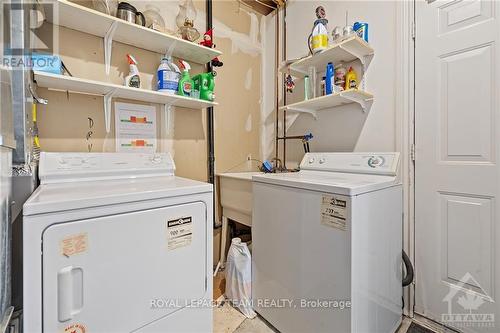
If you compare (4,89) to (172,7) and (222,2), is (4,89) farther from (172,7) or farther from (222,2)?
(222,2)

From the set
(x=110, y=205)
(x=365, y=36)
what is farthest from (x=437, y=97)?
(x=110, y=205)

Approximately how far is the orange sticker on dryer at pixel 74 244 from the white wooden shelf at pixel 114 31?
1.25 m

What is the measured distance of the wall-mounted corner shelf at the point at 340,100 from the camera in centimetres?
179

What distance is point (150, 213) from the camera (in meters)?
1.10

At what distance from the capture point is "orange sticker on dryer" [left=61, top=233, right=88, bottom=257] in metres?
0.90

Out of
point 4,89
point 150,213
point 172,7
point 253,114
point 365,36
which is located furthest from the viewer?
point 253,114

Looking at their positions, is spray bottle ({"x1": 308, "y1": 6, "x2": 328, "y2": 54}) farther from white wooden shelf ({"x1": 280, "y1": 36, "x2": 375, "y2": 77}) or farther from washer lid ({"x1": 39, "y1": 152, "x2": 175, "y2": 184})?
washer lid ({"x1": 39, "y1": 152, "x2": 175, "y2": 184})

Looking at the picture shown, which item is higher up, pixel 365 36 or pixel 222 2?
pixel 222 2

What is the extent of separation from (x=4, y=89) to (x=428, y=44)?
226cm

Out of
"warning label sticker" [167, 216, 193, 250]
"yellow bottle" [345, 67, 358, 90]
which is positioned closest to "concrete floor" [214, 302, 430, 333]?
"warning label sticker" [167, 216, 193, 250]

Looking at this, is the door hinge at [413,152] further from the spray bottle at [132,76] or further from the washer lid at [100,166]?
the spray bottle at [132,76]

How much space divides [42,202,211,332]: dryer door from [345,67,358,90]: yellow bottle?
4.80 ft

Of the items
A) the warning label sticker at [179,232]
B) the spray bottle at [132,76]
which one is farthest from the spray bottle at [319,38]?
the warning label sticker at [179,232]

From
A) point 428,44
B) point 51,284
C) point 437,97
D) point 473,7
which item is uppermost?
point 473,7
